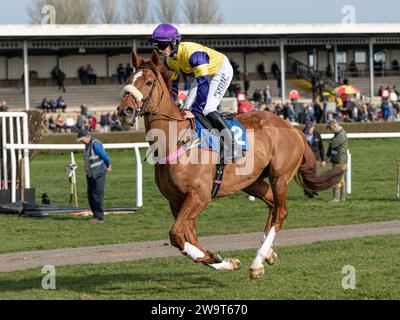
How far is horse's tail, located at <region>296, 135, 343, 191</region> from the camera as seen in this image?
10570 mm

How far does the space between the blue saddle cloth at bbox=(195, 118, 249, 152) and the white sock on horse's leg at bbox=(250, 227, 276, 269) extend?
2.99ft

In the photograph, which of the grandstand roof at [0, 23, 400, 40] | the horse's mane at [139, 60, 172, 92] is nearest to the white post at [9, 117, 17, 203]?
the horse's mane at [139, 60, 172, 92]

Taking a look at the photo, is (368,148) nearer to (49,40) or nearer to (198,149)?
(49,40)

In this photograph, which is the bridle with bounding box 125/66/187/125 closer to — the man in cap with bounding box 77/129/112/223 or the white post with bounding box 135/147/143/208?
the man in cap with bounding box 77/129/112/223

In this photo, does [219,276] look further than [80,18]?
No

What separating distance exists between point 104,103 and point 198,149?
36.8 metres

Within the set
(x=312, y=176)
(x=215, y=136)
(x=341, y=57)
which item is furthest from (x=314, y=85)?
(x=215, y=136)

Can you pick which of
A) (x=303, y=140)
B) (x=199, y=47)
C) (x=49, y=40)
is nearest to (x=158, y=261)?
(x=303, y=140)

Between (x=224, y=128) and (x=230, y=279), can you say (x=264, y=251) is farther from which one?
(x=224, y=128)

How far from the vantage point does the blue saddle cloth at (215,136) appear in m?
8.89

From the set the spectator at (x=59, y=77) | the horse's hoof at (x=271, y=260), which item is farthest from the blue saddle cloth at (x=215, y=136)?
the spectator at (x=59, y=77)

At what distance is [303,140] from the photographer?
10.4 meters

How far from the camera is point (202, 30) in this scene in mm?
45906
